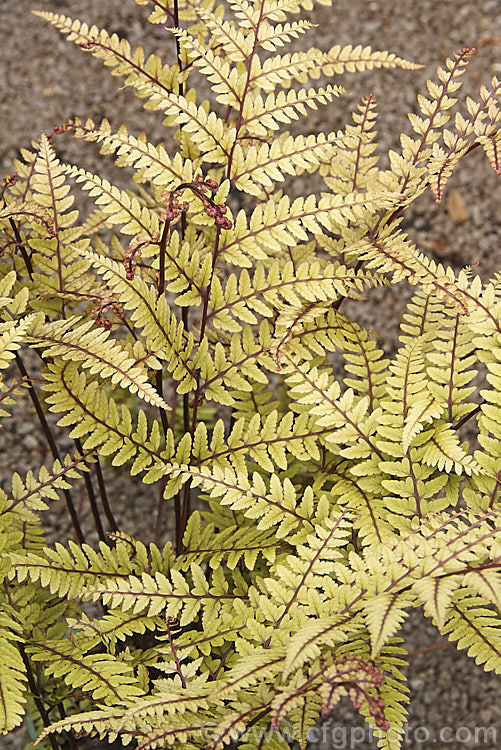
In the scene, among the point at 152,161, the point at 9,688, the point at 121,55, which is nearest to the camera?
the point at 9,688

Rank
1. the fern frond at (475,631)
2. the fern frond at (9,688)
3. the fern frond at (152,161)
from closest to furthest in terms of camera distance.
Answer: the fern frond at (9,688) → the fern frond at (475,631) → the fern frond at (152,161)

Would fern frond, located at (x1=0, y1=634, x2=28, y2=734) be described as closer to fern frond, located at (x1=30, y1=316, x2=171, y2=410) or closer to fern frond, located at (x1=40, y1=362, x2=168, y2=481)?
fern frond, located at (x1=40, y1=362, x2=168, y2=481)

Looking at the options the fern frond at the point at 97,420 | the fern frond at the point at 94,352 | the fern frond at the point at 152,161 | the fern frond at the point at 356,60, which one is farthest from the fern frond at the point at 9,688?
the fern frond at the point at 356,60

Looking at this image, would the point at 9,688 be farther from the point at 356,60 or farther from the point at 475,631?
the point at 356,60

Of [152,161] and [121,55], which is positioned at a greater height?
[121,55]

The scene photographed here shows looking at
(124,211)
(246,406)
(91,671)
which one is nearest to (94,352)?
(124,211)

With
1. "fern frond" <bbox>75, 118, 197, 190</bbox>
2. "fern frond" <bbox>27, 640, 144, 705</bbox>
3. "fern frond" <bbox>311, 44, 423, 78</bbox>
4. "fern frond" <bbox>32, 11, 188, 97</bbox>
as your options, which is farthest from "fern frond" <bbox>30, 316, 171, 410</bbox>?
"fern frond" <bbox>311, 44, 423, 78</bbox>

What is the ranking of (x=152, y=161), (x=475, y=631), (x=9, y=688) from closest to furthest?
(x=9, y=688) < (x=475, y=631) < (x=152, y=161)

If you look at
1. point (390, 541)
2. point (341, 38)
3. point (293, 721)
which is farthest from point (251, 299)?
point (341, 38)

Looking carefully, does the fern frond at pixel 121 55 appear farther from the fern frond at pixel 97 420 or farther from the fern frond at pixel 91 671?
the fern frond at pixel 91 671

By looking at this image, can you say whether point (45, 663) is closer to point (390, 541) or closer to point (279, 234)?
point (390, 541)

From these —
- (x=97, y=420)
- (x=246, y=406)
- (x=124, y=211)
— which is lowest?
(x=97, y=420)
